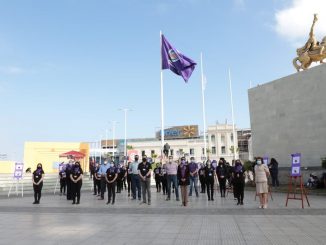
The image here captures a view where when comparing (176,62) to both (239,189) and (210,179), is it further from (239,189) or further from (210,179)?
(239,189)

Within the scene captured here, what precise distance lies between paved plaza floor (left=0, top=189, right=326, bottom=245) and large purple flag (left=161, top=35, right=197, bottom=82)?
1479 cm

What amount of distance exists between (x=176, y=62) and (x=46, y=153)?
22.3 metres

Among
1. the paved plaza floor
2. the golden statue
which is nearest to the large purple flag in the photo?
the golden statue

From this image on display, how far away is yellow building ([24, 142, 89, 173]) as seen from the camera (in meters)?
38.4

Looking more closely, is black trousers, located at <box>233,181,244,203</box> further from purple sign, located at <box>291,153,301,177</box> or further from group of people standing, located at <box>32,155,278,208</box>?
purple sign, located at <box>291,153,301,177</box>

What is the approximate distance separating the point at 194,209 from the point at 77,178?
18.5ft

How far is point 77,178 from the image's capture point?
14.5m

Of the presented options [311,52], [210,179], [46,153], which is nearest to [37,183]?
[210,179]

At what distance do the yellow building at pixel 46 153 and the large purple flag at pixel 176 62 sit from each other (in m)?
20.7

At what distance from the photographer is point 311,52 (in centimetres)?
2288

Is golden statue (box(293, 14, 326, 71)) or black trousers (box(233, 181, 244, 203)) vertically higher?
golden statue (box(293, 14, 326, 71))

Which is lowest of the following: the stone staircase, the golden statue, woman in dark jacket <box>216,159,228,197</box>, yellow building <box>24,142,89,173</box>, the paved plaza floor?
the paved plaza floor

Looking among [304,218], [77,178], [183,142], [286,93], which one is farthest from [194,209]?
[183,142]

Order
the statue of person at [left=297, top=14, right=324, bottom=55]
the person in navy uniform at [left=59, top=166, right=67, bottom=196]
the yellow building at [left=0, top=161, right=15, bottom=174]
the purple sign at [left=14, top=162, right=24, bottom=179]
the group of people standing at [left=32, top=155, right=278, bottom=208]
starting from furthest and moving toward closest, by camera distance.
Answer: the yellow building at [left=0, top=161, right=15, bottom=174] < the statue of person at [left=297, top=14, right=324, bottom=55] < the purple sign at [left=14, top=162, right=24, bottom=179] < the person in navy uniform at [left=59, top=166, right=67, bottom=196] < the group of people standing at [left=32, top=155, right=278, bottom=208]
